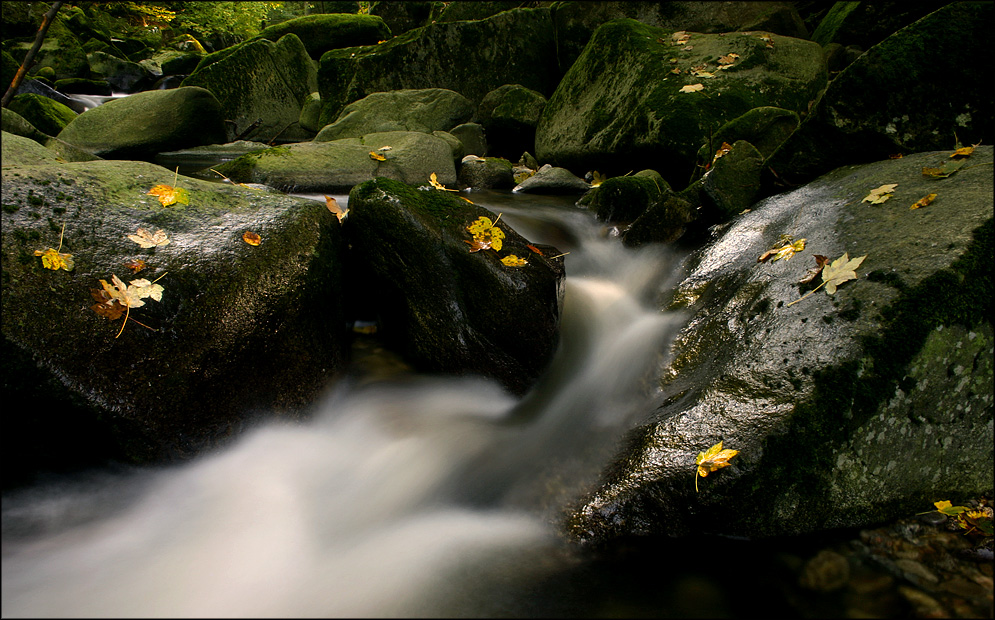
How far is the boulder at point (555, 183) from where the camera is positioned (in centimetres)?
736

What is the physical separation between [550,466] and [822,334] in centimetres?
144

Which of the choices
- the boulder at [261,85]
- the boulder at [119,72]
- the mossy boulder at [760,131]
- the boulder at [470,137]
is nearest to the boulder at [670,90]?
the mossy boulder at [760,131]

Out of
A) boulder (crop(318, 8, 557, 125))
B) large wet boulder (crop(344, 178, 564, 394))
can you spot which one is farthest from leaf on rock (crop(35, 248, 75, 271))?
boulder (crop(318, 8, 557, 125))

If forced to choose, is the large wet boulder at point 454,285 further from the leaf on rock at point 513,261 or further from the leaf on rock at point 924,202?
the leaf on rock at point 924,202

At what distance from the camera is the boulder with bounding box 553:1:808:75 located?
8.19 m

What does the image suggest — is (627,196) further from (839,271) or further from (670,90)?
(839,271)

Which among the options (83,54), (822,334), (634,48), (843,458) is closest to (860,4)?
(634,48)

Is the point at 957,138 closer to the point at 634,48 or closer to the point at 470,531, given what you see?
the point at 470,531

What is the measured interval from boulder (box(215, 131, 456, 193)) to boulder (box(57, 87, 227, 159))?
4.27 metres

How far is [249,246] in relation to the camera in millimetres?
2686

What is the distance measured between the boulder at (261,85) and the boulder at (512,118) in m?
6.19

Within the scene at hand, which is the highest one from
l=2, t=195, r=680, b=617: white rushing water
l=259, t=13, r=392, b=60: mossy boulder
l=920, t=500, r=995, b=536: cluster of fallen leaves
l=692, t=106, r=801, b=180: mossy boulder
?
l=259, t=13, r=392, b=60: mossy boulder

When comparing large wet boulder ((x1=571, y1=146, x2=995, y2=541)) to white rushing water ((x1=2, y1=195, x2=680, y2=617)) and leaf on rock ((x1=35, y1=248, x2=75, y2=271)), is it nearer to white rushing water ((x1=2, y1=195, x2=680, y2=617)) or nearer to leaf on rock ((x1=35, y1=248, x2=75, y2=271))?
white rushing water ((x1=2, y1=195, x2=680, y2=617))

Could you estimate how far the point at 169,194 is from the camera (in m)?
2.74
